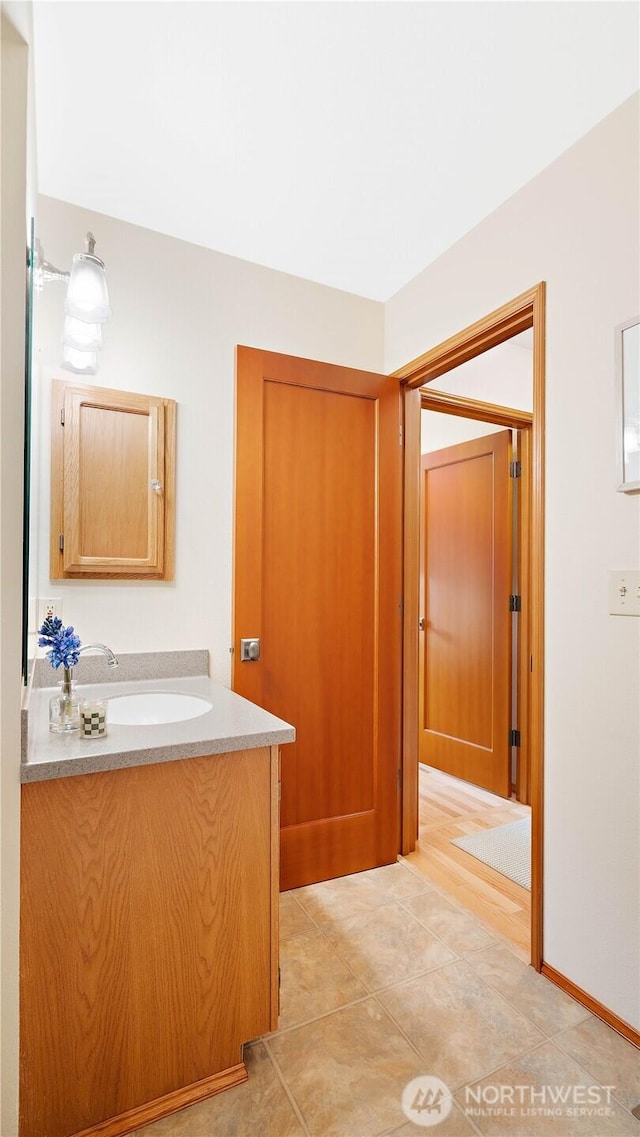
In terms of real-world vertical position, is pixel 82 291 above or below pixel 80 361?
above

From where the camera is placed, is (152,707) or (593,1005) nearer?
(593,1005)

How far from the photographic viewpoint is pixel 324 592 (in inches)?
85.4

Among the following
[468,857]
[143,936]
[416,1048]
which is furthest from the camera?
[468,857]

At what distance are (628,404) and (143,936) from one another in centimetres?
172

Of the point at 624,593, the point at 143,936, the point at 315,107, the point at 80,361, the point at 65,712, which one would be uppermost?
the point at 315,107

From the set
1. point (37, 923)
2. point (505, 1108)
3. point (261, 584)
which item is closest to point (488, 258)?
point (261, 584)

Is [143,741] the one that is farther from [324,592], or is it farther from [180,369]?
[180,369]

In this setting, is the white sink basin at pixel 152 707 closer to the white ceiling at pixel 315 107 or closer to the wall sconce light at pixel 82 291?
the wall sconce light at pixel 82 291

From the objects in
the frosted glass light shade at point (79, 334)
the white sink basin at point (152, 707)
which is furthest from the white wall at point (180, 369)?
the white sink basin at point (152, 707)

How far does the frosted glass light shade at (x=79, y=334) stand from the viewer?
64.5 inches

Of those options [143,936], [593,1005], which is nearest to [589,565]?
[593,1005]

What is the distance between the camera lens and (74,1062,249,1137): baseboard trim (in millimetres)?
1136

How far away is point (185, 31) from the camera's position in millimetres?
1289

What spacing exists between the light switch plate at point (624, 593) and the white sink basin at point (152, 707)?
3.94 ft
